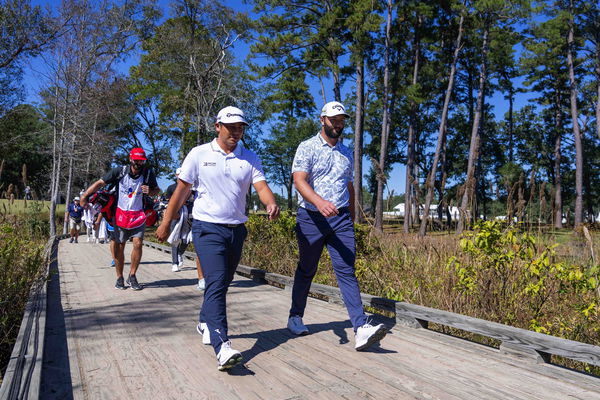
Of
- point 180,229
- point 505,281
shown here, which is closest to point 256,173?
point 505,281

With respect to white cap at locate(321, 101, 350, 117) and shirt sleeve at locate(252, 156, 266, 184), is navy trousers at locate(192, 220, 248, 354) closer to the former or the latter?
shirt sleeve at locate(252, 156, 266, 184)

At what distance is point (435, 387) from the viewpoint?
10.0ft

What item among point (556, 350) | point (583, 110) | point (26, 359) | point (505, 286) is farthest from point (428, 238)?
point (583, 110)

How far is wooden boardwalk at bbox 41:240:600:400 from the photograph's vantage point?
299 cm

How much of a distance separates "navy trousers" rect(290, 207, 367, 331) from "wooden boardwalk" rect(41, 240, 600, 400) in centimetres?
42

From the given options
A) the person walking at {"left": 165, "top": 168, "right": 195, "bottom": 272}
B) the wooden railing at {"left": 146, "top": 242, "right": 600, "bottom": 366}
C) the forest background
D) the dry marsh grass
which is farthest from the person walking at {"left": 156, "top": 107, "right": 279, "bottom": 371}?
the forest background

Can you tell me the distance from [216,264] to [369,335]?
1365 mm

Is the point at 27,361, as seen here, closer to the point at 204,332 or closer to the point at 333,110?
the point at 204,332

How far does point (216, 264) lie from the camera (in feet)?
11.7

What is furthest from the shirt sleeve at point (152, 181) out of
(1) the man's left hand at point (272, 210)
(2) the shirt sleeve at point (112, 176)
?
(1) the man's left hand at point (272, 210)

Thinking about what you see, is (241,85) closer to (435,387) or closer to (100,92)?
(100,92)

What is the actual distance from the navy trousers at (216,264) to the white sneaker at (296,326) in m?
0.93

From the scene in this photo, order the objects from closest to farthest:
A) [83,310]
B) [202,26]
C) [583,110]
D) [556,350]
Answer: [556,350] < [83,310] < [202,26] < [583,110]

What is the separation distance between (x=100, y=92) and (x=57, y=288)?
60.4 feet
